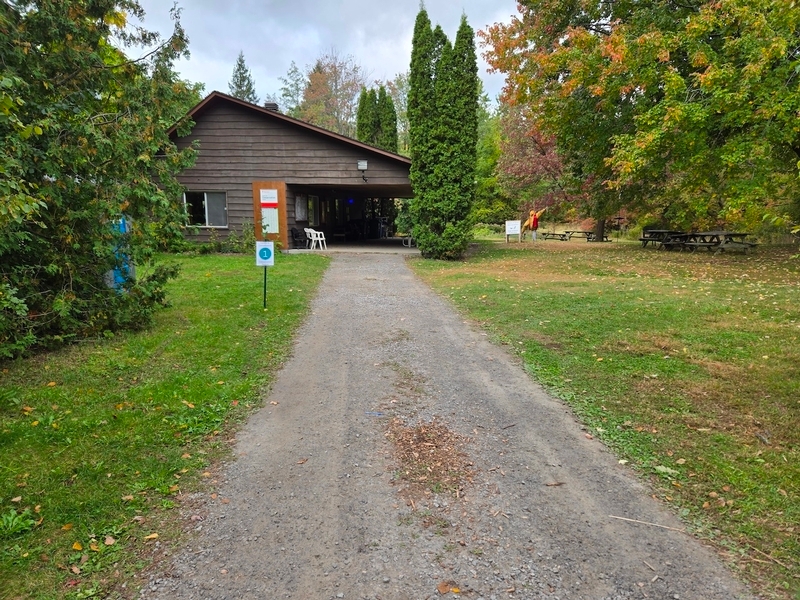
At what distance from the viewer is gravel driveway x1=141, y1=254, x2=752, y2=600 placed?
89.0 inches

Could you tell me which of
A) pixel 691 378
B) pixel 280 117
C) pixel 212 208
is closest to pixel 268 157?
pixel 280 117

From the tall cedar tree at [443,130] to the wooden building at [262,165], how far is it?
5.02ft

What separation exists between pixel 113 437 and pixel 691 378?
5.30m

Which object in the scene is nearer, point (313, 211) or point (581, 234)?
point (313, 211)

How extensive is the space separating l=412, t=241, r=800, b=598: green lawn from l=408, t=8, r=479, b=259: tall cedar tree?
438 centimetres

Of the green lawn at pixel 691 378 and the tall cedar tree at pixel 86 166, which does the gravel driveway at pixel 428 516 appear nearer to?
the green lawn at pixel 691 378

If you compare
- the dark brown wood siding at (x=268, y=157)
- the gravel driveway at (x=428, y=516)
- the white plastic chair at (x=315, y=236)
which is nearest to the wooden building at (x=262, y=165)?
the dark brown wood siding at (x=268, y=157)

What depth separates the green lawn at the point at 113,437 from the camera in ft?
7.98

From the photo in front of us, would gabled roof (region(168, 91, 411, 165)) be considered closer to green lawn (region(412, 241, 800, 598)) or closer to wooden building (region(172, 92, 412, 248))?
wooden building (region(172, 92, 412, 248))

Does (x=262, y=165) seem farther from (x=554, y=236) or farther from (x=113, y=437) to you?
(x=554, y=236)

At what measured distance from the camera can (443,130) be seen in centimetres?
1472

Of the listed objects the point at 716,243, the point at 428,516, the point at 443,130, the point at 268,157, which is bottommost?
the point at 428,516

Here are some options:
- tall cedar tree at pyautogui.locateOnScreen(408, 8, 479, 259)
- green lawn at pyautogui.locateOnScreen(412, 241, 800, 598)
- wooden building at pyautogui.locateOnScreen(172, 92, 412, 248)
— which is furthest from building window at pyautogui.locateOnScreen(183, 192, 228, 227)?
green lawn at pyautogui.locateOnScreen(412, 241, 800, 598)

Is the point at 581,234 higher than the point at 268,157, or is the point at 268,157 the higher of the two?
the point at 268,157
